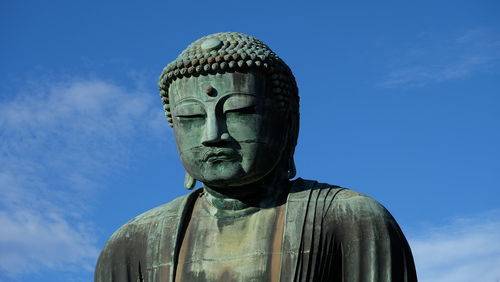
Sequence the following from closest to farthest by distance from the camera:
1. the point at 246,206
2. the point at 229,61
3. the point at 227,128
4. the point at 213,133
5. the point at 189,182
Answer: the point at 213,133
the point at 227,128
the point at 229,61
the point at 246,206
the point at 189,182

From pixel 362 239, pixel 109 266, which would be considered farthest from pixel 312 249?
pixel 109 266

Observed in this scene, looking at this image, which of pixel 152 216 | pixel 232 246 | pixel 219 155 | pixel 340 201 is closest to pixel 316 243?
pixel 340 201

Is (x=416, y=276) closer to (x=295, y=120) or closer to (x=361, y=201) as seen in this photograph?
(x=361, y=201)

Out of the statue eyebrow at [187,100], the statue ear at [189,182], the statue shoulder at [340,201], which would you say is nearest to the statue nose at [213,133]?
the statue eyebrow at [187,100]

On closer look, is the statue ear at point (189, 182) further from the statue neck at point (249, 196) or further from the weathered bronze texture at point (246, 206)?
the statue neck at point (249, 196)

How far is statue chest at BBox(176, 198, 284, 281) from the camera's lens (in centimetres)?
1308

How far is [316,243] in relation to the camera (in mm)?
13094

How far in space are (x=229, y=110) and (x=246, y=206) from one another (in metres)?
1.15

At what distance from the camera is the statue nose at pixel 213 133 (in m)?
13.2

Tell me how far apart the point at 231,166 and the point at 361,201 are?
1526mm

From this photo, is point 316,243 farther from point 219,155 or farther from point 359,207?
point 219,155

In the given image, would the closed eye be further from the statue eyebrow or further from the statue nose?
the statue eyebrow

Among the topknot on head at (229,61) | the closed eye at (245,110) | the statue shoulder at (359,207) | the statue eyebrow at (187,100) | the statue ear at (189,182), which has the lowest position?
the statue shoulder at (359,207)

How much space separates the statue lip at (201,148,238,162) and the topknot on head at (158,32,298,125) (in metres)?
0.91
